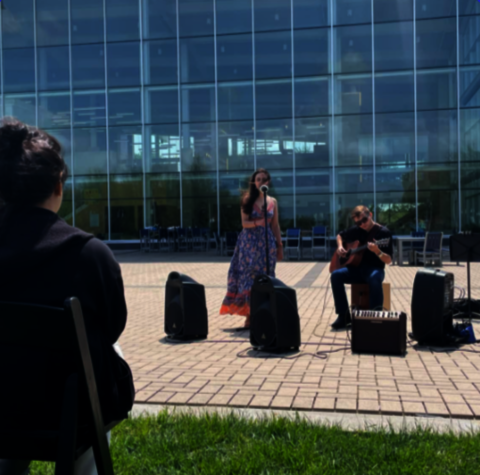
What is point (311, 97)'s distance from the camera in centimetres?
2417

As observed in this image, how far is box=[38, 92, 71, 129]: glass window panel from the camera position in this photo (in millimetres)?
26234

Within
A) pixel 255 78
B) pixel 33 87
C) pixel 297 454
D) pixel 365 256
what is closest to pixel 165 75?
pixel 255 78

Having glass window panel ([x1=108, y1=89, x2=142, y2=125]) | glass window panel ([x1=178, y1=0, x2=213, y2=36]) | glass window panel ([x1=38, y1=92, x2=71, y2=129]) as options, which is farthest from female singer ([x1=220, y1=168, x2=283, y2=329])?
glass window panel ([x1=38, y1=92, x2=71, y2=129])

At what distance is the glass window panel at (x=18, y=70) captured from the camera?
26.2 m

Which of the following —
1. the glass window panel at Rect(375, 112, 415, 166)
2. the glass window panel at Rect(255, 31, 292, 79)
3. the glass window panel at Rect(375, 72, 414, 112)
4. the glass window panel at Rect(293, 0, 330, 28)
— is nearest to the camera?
the glass window panel at Rect(375, 112, 415, 166)

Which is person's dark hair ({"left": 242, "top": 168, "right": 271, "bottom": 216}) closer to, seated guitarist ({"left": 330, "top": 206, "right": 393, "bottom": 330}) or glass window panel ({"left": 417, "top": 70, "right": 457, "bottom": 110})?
seated guitarist ({"left": 330, "top": 206, "right": 393, "bottom": 330})

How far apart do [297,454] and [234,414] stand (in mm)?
718

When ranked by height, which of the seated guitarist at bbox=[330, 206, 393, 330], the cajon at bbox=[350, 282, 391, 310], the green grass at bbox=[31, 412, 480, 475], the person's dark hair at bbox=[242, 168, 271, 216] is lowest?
the green grass at bbox=[31, 412, 480, 475]

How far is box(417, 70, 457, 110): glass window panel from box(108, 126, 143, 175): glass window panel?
1232cm

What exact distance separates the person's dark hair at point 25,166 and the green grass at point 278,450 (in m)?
A: 1.65

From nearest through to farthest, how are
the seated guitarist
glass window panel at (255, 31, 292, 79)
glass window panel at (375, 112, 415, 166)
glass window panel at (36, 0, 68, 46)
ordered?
the seated guitarist, glass window panel at (375, 112, 415, 166), glass window panel at (255, 31, 292, 79), glass window panel at (36, 0, 68, 46)

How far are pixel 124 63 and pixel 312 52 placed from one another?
8.49 m

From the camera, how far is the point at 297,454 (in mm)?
2871

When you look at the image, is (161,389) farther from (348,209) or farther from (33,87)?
(33,87)
